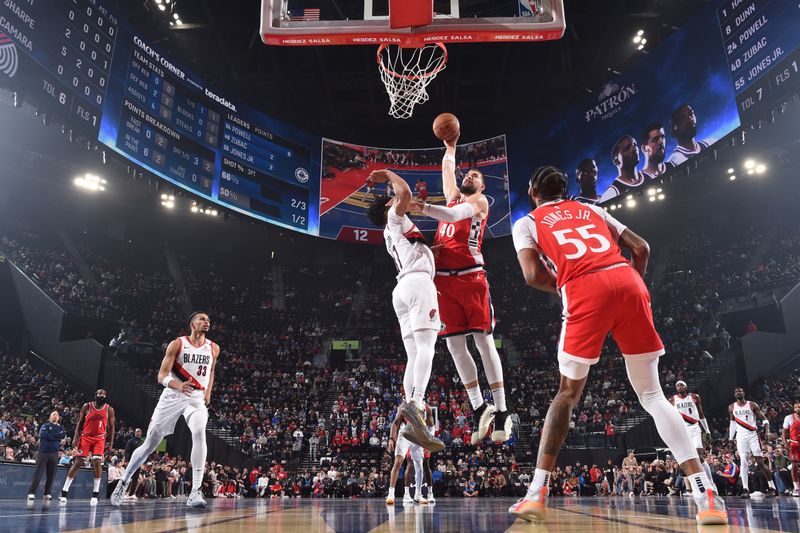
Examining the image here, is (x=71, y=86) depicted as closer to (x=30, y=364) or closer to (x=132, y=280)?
(x=30, y=364)

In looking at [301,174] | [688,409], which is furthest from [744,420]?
[301,174]

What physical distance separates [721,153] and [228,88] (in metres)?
21.5

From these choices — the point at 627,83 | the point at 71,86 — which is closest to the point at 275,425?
the point at 71,86

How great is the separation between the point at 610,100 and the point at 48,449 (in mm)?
19752

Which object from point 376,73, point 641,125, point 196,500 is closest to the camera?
point 196,500

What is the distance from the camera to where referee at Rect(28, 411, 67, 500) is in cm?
1035

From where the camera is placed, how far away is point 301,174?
75.8ft

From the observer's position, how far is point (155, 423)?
701 centimetres

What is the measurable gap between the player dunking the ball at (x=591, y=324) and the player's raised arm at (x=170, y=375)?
461cm

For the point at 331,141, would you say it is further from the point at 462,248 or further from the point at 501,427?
the point at 501,427

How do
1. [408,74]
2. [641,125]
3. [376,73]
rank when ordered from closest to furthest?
[408,74], [641,125], [376,73]

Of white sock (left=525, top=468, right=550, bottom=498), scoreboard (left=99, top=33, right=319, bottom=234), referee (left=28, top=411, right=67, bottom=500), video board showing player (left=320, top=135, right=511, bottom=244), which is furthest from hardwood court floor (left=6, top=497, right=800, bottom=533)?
video board showing player (left=320, top=135, right=511, bottom=244)

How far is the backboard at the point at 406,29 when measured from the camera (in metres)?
7.91

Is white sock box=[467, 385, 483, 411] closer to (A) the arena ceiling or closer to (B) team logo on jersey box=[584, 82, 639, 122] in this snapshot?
(B) team logo on jersey box=[584, 82, 639, 122]
